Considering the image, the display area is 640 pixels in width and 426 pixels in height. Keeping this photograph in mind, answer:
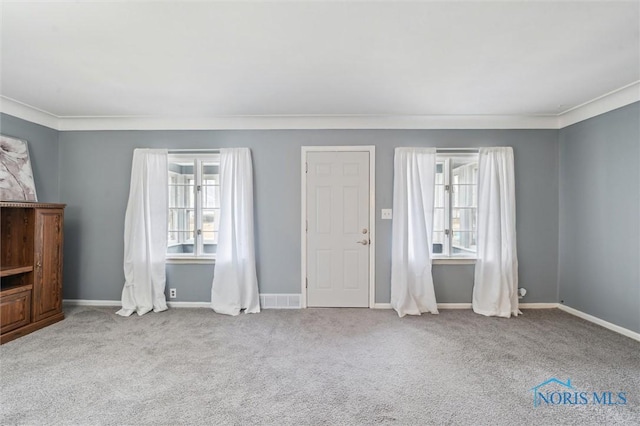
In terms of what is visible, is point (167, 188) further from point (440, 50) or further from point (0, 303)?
point (440, 50)

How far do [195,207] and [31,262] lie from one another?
1.77 metres

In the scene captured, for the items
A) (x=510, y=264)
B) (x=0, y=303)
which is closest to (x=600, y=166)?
(x=510, y=264)

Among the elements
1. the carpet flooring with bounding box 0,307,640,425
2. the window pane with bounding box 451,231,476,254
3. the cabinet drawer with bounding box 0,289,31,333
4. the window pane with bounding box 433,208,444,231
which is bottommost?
the carpet flooring with bounding box 0,307,640,425

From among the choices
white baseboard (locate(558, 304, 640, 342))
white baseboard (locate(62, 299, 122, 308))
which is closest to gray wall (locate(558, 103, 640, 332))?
white baseboard (locate(558, 304, 640, 342))

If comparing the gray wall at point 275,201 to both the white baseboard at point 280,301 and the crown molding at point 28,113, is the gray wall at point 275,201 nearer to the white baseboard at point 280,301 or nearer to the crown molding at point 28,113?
the white baseboard at point 280,301

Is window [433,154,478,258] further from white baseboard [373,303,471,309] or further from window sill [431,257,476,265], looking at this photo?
white baseboard [373,303,471,309]

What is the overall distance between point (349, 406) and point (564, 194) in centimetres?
387

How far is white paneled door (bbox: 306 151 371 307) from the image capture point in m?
3.89

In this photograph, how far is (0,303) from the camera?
283 cm

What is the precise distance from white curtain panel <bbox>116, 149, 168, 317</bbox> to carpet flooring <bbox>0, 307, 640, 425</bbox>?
1.16 feet

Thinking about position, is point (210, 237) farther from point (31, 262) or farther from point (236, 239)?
point (31, 262)

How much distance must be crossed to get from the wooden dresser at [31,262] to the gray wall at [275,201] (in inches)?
25.1

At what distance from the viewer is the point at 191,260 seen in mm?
3928

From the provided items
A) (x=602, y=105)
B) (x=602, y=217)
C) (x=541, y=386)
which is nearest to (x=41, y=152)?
(x=541, y=386)
